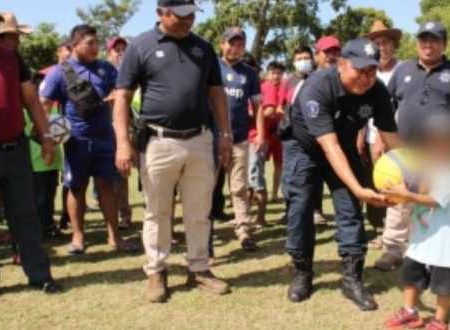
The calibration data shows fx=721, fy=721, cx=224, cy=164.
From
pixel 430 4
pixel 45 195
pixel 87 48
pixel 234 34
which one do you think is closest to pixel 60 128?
pixel 87 48

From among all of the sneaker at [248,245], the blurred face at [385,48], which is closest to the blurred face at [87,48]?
the sneaker at [248,245]

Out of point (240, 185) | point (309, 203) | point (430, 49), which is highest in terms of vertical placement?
point (430, 49)

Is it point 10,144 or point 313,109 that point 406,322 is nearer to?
point 313,109

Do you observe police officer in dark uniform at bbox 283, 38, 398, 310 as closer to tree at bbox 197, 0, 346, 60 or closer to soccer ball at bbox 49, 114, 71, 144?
soccer ball at bbox 49, 114, 71, 144

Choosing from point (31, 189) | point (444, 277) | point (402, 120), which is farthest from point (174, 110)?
point (444, 277)

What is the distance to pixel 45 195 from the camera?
25.0 feet

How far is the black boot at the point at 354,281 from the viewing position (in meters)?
5.04

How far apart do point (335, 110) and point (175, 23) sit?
125 centimetres

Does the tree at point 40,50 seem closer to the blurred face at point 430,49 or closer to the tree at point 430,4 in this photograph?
the tree at point 430,4

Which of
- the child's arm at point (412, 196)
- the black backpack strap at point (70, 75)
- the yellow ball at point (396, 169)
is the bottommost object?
the child's arm at point (412, 196)

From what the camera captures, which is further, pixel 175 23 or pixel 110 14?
pixel 110 14

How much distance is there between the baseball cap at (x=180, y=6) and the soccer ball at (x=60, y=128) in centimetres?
188

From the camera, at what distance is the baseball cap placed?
4902 mm

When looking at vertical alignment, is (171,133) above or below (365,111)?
below
